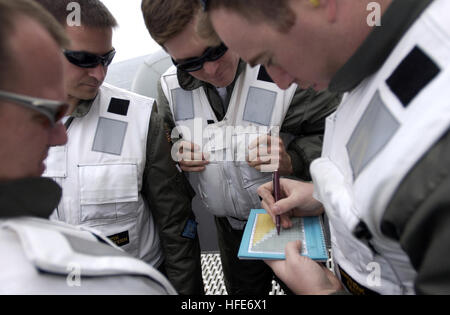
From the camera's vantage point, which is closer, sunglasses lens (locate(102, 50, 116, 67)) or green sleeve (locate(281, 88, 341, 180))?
sunglasses lens (locate(102, 50, 116, 67))

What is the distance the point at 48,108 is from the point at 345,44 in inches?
22.7

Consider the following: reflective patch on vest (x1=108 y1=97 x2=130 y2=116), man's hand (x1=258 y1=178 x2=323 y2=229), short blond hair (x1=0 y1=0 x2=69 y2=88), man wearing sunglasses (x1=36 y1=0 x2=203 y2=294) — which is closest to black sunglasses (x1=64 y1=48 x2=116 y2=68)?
man wearing sunglasses (x1=36 y1=0 x2=203 y2=294)

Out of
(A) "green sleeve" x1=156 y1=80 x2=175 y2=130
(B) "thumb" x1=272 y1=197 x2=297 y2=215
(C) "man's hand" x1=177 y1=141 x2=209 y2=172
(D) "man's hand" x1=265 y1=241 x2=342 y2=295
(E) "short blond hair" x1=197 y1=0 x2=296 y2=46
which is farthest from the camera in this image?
(A) "green sleeve" x1=156 y1=80 x2=175 y2=130

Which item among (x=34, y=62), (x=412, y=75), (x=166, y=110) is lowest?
(x=166, y=110)

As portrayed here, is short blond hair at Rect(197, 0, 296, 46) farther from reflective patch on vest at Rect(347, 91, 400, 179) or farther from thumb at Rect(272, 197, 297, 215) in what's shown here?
thumb at Rect(272, 197, 297, 215)

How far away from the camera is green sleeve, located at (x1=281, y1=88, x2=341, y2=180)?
4.01 ft

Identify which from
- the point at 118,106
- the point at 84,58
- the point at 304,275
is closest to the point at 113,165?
the point at 118,106

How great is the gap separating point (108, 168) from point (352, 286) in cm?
87

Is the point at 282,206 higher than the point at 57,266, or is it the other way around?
the point at 57,266

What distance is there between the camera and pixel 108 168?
1117 mm

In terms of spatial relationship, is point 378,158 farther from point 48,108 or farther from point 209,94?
point 209,94

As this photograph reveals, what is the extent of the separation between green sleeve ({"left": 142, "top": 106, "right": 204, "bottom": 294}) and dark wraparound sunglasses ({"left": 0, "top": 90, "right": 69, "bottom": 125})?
0.67 m

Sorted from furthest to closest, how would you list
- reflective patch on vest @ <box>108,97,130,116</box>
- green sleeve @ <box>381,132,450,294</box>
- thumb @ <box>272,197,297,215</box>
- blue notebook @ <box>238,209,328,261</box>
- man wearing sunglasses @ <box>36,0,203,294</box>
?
reflective patch on vest @ <box>108,97,130,116</box> < man wearing sunglasses @ <box>36,0,203,294</box> < thumb @ <box>272,197,297,215</box> < blue notebook @ <box>238,209,328,261</box> < green sleeve @ <box>381,132,450,294</box>

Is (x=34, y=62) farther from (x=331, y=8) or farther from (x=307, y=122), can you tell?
(x=307, y=122)
